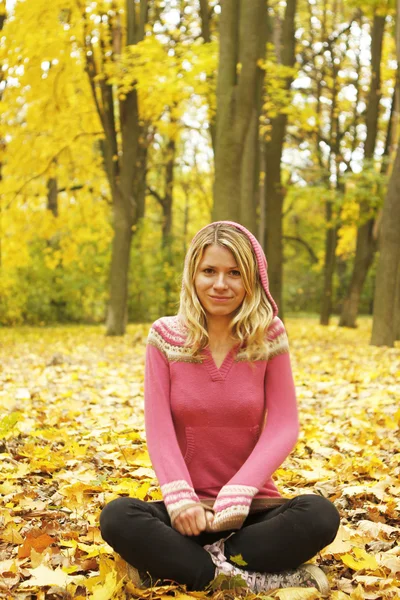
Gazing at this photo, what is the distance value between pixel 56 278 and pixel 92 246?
1543mm

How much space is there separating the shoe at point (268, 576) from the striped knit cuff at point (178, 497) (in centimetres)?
22

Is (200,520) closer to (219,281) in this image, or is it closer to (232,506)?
(232,506)

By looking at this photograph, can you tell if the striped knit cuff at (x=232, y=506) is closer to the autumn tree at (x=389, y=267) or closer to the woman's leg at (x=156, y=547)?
the woman's leg at (x=156, y=547)

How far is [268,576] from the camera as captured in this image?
2699 millimetres

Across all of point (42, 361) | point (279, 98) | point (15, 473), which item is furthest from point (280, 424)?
point (279, 98)

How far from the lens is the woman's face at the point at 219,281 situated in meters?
2.90

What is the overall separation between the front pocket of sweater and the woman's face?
476 mm

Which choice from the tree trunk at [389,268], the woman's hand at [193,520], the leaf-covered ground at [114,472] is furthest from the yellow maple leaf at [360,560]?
the tree trunk at [389,268]

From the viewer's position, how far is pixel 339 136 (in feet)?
68.5

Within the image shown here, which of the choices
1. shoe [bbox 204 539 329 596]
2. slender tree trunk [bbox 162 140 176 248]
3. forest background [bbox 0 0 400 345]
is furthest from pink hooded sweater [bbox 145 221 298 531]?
slender tree trunk [bbox 162 140 176 248]

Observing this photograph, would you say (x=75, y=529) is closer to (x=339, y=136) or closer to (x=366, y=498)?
(x=366, y=498)

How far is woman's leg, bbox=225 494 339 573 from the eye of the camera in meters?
2.64

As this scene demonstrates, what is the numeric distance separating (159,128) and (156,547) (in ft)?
50.4

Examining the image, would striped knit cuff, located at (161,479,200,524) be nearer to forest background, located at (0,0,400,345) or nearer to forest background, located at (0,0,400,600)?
forest background, located at (0,0,400,600)
